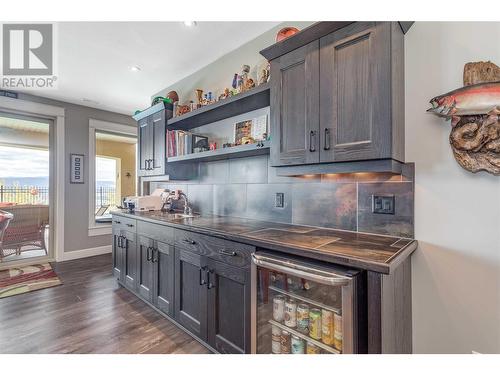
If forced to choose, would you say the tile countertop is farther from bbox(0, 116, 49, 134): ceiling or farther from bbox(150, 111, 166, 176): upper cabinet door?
bbox(0, 116, 49, 134): ceiling

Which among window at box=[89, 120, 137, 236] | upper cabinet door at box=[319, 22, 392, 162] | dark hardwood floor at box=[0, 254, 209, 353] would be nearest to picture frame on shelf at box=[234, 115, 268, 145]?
upper cabinet door at box=[319, 22, 392, 162]

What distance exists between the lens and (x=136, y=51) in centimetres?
262

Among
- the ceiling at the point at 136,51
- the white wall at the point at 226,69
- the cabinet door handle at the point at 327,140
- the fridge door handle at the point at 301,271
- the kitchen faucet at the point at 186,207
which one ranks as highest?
the ceiling at the point at 136,51

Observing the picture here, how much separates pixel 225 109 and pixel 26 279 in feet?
11.3

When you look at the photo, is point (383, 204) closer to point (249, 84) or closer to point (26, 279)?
point (249, 84)

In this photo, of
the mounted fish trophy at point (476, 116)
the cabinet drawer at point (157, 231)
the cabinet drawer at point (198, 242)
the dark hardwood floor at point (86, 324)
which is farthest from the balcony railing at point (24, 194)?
the mounted fish trophy at point (476, 116)

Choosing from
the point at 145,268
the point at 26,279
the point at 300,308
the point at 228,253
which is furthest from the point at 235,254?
the point at 26,279

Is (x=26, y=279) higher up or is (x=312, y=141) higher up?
(x=312, y=141)

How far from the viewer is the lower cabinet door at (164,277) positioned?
83.4 inches

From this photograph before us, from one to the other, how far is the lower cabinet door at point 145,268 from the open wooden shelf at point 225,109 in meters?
1.34

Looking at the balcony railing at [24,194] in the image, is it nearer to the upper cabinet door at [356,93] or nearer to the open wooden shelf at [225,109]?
the open wooden shelf at [225,109]

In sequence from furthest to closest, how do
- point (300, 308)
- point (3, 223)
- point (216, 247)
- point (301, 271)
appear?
point (3, 223) → point (216, 247) → point (300, 308) → point (301, 271)
